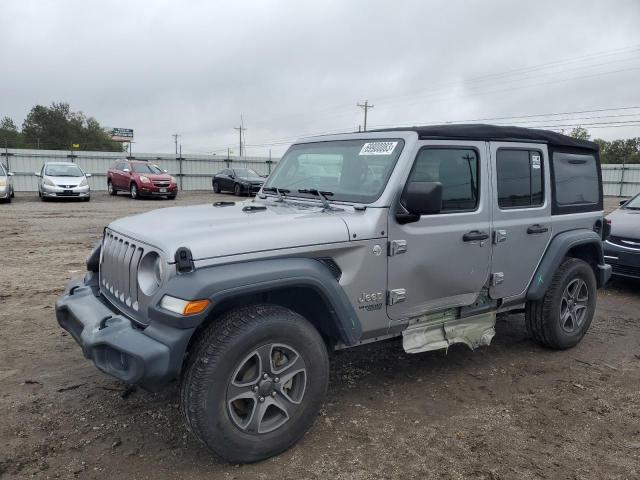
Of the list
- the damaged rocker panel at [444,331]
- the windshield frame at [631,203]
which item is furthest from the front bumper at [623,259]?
the damaged rocker panel at [444,331]

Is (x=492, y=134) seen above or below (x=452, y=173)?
above

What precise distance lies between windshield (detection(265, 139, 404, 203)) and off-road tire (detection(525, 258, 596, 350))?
6.85 ft

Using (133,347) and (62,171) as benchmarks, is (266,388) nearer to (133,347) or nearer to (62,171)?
(133,347)

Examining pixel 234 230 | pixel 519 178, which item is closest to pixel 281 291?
pixel 234 230

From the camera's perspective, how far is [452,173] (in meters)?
3.79

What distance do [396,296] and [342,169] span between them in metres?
1.04

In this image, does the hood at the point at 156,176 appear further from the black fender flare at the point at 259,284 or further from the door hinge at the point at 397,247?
the black fender flare at the point at 259,284

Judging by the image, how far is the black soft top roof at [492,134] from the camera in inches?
144

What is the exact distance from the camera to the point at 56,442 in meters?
3.08

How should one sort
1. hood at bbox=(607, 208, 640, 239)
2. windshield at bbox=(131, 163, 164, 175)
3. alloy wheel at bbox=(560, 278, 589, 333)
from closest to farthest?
alloy wheel at bbox=(560, 278, 589, 333) → hood at bbox=(607, 208, 640, 239) → windshield at bbox=(131, 163, 164, 175)

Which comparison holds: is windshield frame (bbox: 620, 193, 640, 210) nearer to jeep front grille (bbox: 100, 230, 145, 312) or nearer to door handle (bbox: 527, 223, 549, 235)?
door handle (bbox: 527, 223, 549, 235)

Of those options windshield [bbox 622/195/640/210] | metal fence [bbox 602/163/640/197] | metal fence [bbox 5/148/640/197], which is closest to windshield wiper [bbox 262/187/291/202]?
windshield [bbox 622/195/640/210]

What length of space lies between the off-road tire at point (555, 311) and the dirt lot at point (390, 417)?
148 mm

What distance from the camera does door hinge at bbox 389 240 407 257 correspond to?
3.32 meters
